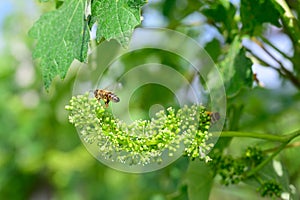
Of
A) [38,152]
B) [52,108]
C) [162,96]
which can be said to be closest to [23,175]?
[38,152]

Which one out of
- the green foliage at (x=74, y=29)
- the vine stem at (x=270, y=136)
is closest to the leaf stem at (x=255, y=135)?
the vine stem at (x=270, y=136)

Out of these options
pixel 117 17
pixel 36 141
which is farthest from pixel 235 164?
pixel 36 141

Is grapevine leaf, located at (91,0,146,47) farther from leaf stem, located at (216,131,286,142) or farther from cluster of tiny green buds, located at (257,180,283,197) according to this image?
cluster of tiny green buds, located at (257,180,283,197)

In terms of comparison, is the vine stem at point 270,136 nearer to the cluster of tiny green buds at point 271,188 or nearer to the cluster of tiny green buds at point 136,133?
the cluster of tiny green buds at point 271,188

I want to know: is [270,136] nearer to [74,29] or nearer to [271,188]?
[271,188]

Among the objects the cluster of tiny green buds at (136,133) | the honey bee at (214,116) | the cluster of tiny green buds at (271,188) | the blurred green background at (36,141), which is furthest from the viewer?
the blurred green background at (36,141)

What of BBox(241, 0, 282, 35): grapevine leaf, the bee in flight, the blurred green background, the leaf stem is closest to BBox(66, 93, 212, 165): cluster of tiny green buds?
the bee in flight
